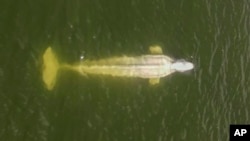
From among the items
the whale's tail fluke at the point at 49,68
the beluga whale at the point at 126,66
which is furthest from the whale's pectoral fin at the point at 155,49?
the whale's tail fluke at the point at 49,68

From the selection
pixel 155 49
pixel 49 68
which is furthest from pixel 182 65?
pixel 49 68

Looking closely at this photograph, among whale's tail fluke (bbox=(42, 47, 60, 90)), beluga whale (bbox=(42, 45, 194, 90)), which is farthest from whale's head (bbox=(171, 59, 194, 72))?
whale's tail fluke (bbox=(42, 47, 60, 90))

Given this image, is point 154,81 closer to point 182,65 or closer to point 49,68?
point 182,65

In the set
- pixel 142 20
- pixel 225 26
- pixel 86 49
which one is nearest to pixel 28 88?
pixel 86 49

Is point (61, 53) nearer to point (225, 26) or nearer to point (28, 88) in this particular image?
point (28, 88)

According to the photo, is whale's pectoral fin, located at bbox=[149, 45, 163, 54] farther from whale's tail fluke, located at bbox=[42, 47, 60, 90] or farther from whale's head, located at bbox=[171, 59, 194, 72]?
whale's tail fluke, located at bbox=[42, 47, 60, 90]

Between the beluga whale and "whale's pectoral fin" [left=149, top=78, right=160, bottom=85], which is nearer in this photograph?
the beluga whale

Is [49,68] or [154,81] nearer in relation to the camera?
[49,68]
